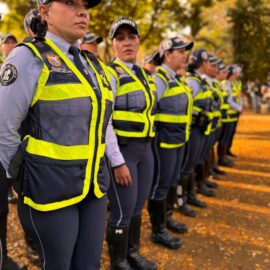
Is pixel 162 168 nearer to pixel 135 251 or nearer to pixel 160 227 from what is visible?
pixel 160 227

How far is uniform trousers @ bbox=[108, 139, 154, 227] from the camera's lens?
10.4 feet


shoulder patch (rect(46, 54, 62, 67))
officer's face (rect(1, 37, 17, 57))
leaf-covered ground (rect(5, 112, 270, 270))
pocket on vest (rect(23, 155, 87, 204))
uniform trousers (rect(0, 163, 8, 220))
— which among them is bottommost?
leaf-covered ground (rect(5, 112, 270, 270))

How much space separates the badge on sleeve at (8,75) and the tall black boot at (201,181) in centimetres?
509

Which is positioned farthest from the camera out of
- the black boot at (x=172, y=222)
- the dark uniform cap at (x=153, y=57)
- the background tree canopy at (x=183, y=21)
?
the background tree canopy at (x=183, y=21)

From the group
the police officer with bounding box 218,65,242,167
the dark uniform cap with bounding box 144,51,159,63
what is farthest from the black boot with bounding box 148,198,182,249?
the police officer with bounding box 218,65,242,167

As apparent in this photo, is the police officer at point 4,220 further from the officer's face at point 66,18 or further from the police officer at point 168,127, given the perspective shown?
the police officer at point 168,127

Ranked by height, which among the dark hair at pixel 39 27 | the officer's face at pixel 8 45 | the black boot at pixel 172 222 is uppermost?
the officer's face at pixel 8 45

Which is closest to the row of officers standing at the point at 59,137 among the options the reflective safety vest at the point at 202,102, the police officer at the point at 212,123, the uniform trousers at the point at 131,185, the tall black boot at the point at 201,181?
the uniform trousers at the point at 131,185

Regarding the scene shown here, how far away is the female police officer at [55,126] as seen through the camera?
1909mm

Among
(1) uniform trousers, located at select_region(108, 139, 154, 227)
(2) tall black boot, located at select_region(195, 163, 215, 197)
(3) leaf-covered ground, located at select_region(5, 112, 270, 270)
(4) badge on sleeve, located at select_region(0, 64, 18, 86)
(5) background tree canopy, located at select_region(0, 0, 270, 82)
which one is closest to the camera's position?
(4) badge on sleeve, located at select_region(0, 64, 18, 86)

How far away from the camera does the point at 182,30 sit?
21062 mm

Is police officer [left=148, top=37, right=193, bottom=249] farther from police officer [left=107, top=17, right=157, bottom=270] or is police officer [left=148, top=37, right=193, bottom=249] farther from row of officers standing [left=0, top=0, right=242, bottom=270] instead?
row of officers standing [left=0, top=0, right=242, bottom=270]

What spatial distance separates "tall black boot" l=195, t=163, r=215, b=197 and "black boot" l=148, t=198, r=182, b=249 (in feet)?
7.43

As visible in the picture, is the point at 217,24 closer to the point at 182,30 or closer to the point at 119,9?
the point at 182,30
